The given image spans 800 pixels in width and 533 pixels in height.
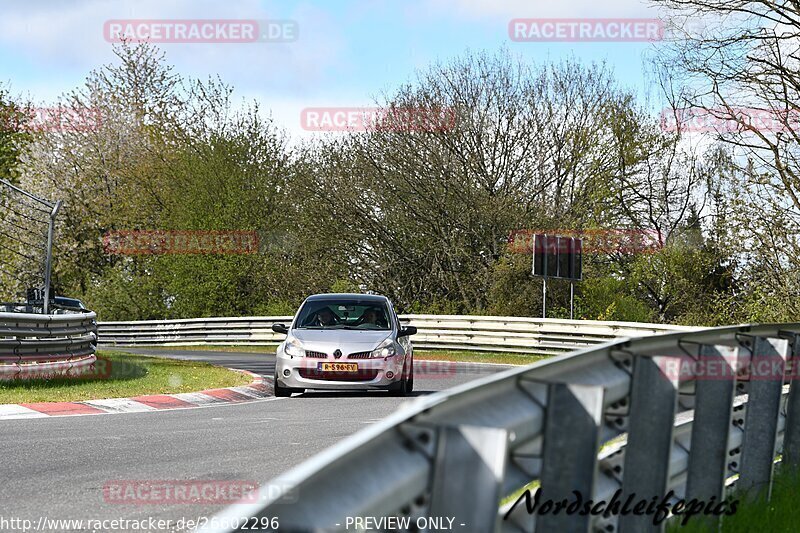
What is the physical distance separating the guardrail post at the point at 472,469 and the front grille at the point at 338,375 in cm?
1286

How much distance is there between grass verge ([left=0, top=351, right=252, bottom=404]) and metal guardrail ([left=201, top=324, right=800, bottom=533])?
10.7 metres

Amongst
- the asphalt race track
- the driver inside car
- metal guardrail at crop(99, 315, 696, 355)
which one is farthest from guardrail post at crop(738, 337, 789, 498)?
metal guardrail at crop(99, 315, 696, 355)

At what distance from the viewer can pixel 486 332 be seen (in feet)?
95.2

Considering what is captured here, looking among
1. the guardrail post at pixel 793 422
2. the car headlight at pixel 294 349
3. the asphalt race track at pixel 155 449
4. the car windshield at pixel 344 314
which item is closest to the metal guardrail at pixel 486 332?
the car windshield at pixel 344 314

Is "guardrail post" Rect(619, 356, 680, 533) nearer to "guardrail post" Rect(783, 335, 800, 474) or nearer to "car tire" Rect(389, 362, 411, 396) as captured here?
"guardrail post" Rect(783, 335, 800, 474)

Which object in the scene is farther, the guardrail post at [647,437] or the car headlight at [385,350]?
the car headlight at [385,350]

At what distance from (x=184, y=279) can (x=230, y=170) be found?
4711 mm

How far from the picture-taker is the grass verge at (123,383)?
47.9ft

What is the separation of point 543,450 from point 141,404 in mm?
11771

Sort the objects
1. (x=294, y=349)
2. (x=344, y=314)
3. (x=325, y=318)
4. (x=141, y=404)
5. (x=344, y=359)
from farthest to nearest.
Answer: (x=344, y=314) → (x=325, y=318) → (x=294, y=349) → (x=344, y=359) → (x=141, y=404)

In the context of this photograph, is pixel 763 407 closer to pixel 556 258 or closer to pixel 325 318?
pixel 325 318

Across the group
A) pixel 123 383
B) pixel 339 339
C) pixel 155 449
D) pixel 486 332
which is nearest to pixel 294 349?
pixel 339 339

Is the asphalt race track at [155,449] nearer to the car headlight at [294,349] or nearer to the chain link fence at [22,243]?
the car headlight at [294,349]

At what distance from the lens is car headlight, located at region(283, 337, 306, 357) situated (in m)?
15.3
